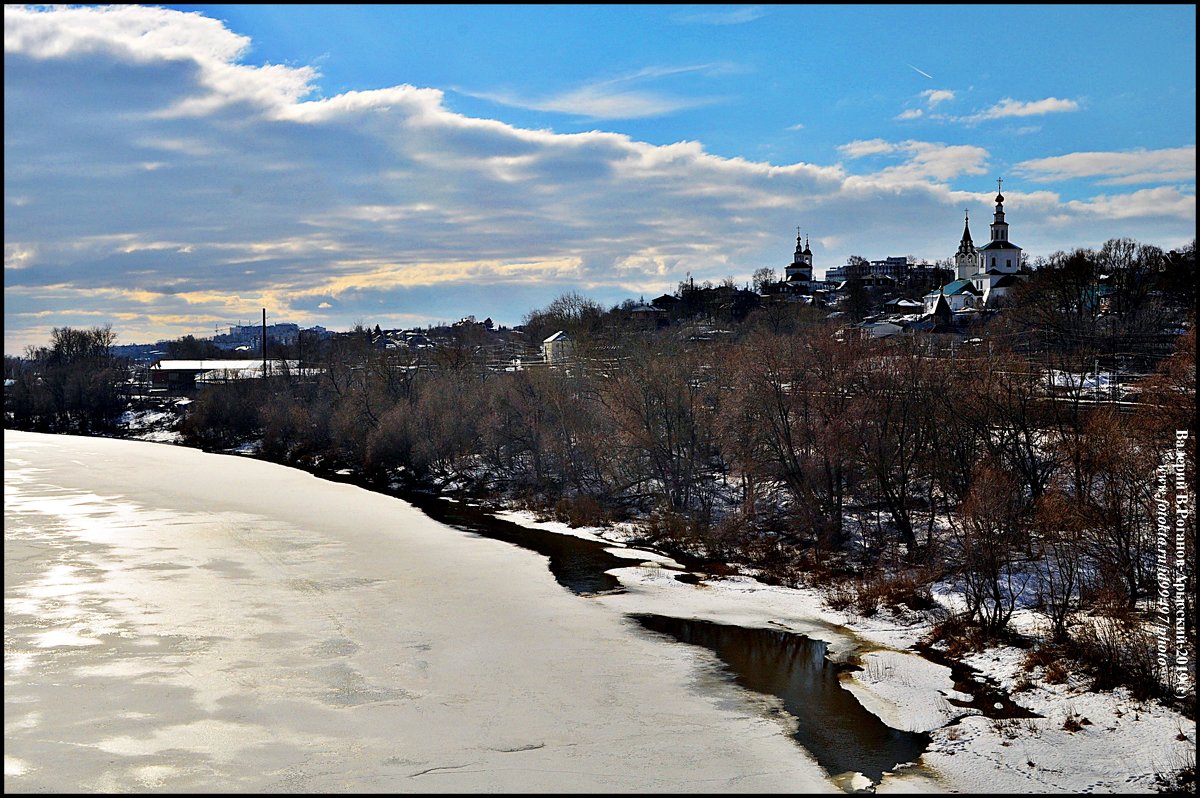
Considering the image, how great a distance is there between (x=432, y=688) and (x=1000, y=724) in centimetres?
1018

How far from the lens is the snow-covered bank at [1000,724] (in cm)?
1467

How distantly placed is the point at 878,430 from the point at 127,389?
84.0 metres

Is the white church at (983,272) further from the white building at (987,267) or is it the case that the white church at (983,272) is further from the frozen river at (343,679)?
the frozen river at (343,679)

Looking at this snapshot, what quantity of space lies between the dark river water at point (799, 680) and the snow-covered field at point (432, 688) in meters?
0.41

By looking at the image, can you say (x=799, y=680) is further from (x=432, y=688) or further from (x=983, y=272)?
(x=983, y=272)

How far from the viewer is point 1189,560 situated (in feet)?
61.5

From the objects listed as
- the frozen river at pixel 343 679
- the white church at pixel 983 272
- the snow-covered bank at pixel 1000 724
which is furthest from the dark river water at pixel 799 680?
the white church at pixel 983 272

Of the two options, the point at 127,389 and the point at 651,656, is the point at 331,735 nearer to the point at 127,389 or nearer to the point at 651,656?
the point at 651,656

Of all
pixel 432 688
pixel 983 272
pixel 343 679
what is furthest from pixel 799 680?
pixel 983 272

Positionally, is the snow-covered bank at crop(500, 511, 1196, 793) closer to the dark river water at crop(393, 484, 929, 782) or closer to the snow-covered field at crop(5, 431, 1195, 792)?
the snow-covered field at crop(5, 431, 1195, 792)

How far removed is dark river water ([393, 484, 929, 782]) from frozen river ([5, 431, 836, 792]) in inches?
24.5

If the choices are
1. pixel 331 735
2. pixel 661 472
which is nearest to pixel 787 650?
pixel 331 735

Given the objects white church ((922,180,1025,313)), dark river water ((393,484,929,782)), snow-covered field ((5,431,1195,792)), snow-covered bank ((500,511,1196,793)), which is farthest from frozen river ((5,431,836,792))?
white church ((922,180,1025,313))

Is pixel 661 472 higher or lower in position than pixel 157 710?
higher
